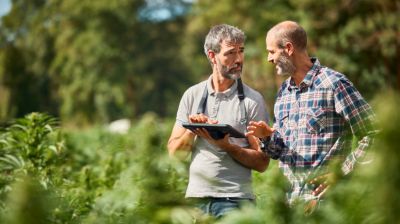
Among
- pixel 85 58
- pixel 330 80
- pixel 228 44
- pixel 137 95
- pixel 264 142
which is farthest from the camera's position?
pixel 137 95

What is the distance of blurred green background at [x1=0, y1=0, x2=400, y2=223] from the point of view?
1.85 meters

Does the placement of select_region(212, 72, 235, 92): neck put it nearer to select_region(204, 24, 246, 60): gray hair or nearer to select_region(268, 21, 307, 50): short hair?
select_region(204, 24, 246, 60): gray hair

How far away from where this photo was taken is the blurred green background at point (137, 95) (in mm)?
1846

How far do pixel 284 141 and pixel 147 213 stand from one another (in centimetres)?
275

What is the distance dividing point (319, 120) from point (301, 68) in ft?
1.07

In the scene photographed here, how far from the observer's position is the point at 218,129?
469 centimetres

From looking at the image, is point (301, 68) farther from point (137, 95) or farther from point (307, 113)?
point (137, 95)

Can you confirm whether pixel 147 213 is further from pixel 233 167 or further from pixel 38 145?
pixel 38 145

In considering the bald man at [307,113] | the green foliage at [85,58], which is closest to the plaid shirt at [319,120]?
the bald man at [307,113]

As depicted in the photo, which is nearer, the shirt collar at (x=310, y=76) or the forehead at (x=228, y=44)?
the shirt collar at (x=310, y=76)

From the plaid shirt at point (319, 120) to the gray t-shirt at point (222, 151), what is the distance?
0.41 meters

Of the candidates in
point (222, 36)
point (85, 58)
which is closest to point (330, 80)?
point (222, 36)

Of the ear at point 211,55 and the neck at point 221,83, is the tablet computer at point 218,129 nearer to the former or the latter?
the neck at point 221,83

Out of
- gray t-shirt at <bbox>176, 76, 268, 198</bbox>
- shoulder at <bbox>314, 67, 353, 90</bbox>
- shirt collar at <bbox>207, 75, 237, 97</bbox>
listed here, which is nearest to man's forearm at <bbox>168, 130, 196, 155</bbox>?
gray t-shirt at <bbox>176, 76, 268, 198</bbox>
